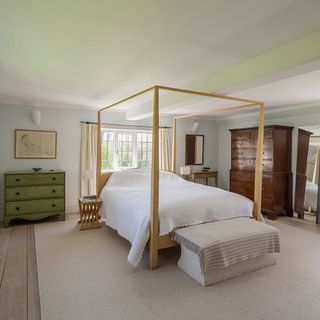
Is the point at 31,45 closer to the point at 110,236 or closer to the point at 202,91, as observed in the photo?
the point at 202,91

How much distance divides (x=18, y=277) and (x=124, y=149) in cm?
358

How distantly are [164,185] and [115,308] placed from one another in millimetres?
2809

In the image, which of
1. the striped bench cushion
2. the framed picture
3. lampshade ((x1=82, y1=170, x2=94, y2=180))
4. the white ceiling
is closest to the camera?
the white ceiling

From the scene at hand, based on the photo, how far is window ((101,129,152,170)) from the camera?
225 inches

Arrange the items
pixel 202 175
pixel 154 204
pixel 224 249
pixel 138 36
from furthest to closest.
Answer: pixel 202 175
pixel 154 204
pixel 224 249
pixel 138 36

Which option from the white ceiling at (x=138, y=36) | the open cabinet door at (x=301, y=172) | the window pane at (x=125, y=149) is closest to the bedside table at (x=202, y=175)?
the window pane at (x=125, y=149)

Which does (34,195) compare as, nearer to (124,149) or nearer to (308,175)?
(124,149)

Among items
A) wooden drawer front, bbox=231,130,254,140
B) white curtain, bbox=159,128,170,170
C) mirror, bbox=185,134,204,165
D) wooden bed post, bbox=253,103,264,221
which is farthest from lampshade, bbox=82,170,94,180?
wooden drawer front, bbox=231,130,254,140

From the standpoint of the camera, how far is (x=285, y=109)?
17.4 ft

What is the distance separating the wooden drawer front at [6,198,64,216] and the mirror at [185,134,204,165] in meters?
3.38

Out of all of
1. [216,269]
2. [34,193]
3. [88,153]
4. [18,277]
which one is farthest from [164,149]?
[18,277]

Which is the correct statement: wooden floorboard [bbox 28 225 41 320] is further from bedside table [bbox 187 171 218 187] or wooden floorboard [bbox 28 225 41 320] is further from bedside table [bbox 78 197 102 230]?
bedside table [bbox 187 171 218 187]

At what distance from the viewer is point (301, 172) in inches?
212

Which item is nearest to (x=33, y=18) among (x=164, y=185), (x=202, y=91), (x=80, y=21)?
(x=80, y=21)
